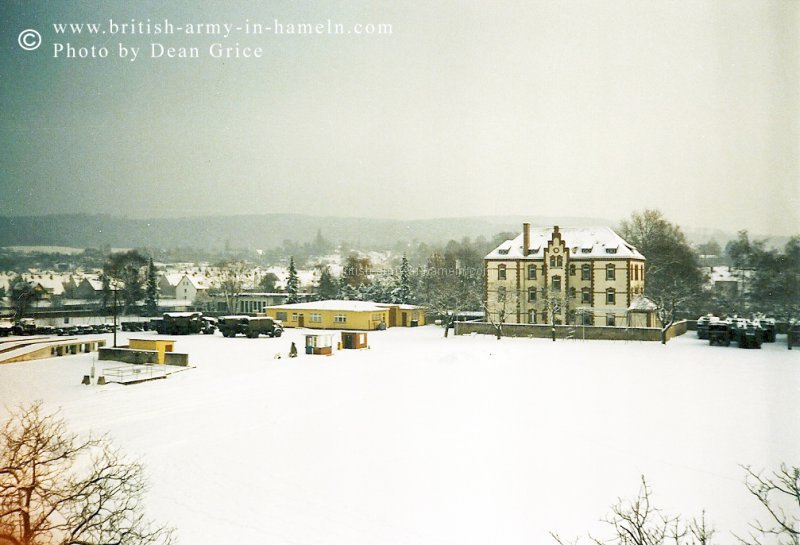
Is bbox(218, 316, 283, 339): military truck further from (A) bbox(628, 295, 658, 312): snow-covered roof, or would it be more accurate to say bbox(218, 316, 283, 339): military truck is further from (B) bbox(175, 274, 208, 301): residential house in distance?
(A) bbox(628, 295, 658, 312): snow-covered roof

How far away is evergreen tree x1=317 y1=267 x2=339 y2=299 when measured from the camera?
81.1 feet

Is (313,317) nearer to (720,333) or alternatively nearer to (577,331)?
(577,331)

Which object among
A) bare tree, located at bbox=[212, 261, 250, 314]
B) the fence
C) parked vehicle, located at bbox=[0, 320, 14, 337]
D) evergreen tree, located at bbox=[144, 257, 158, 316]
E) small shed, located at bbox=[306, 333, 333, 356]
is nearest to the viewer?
parked vehicle, located at bbox=[0, 320, 14, 337]

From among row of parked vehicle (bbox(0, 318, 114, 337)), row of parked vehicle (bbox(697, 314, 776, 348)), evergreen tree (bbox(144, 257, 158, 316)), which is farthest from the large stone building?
row of parked vehicle (bbox(0, 318, 114, 337))

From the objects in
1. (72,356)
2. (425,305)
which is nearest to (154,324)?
(72,356)

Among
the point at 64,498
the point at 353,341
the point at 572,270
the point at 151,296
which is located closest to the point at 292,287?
the point at 151,296

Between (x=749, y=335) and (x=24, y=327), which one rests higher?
(x=24, y=327)

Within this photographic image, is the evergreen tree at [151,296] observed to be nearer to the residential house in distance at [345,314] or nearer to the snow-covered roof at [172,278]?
the snow-covered roof at [172,278]

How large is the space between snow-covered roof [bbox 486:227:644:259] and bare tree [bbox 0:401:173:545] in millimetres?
18004

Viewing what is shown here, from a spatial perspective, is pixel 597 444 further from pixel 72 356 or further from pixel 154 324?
pixel 154 324

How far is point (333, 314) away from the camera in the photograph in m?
22.8

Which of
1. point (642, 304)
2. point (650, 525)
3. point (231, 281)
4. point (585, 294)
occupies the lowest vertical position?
point (650, 525)

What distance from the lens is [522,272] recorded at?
75.8ft

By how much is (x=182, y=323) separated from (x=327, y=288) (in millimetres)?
7258
